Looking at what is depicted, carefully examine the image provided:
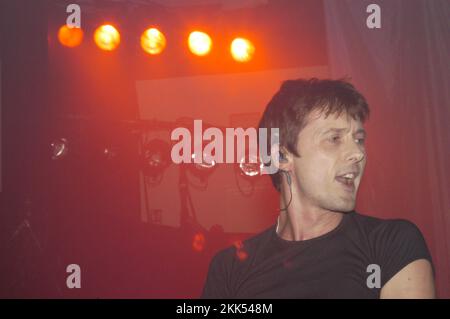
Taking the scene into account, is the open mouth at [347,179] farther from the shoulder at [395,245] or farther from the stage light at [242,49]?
the stage light at [242,49]

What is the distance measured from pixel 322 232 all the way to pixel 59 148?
1.61 m

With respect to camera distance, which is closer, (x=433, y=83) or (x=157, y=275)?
(x=433, y=83)

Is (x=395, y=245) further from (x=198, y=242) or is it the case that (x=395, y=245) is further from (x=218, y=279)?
(x=198, y=242)

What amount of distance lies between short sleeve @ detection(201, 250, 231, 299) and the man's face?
0.36 m

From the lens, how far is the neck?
1.49 metres

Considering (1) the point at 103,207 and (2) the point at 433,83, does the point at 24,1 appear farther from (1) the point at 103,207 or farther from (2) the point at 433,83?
(2) the point at 433,83

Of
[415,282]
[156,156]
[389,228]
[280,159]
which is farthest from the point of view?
[156,156]

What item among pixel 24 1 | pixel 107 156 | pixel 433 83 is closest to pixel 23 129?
pixel 107 156

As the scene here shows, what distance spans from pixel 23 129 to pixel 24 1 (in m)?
0.67

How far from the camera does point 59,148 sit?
2.54 m

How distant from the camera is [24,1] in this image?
249 cm

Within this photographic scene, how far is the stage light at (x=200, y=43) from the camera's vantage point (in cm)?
264

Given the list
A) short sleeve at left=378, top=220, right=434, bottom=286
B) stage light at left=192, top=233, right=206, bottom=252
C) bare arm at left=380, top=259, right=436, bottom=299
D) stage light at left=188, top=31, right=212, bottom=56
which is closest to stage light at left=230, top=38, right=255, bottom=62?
stage light at left=188, top=31, right=212, bottom=56

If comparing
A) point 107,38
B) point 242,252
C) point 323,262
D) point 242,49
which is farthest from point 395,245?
point 107,38
